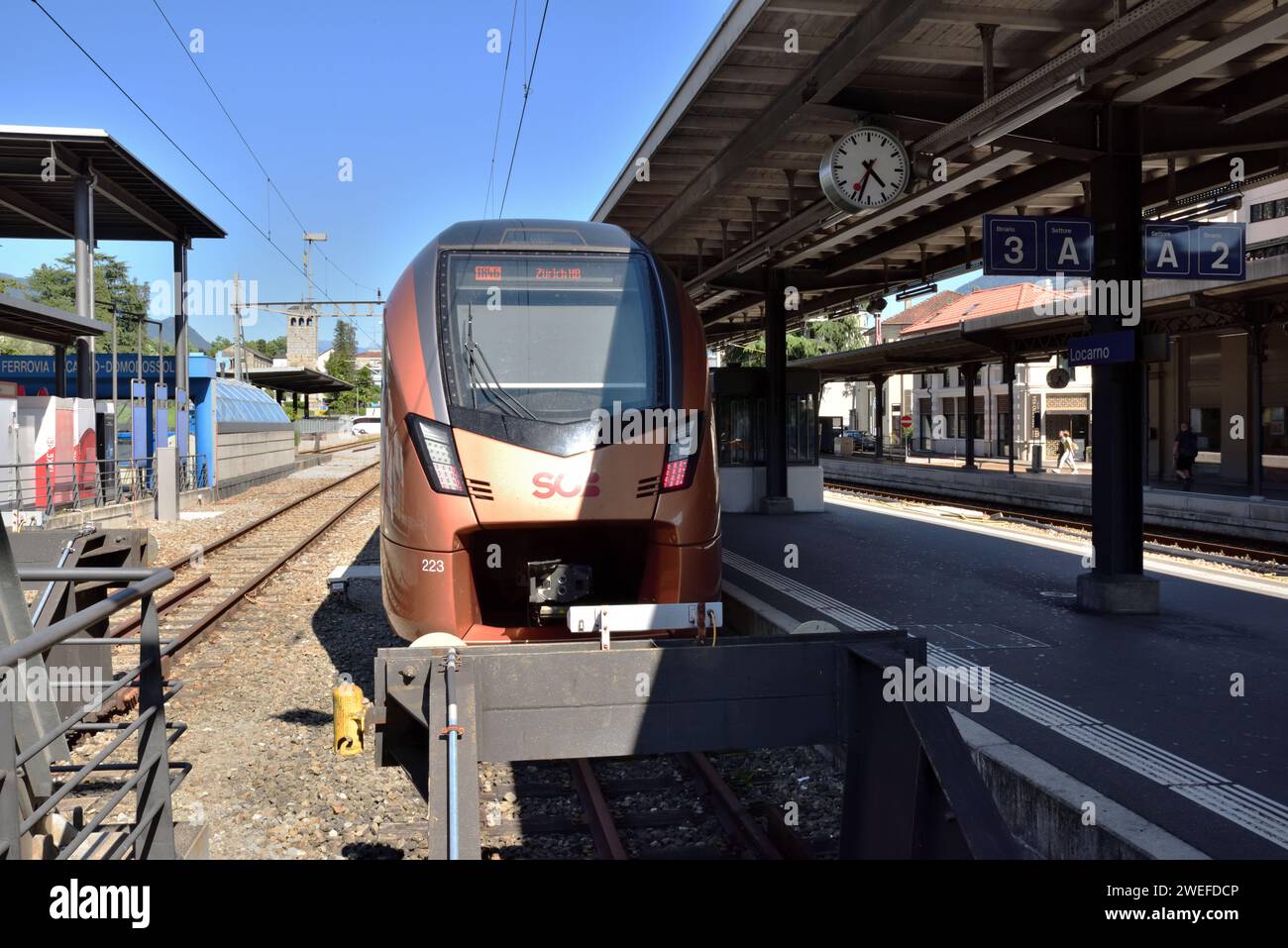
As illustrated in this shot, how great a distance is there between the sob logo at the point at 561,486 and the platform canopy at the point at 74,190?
53.2 feet

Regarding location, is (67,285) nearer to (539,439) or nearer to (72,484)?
(72,484)

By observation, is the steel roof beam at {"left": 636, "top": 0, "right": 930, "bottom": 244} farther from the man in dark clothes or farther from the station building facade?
the man in dark clothes

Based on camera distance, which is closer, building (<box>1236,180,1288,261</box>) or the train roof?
the train roof

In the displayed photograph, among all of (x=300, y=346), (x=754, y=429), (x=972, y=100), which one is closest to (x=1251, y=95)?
(x=972, y=100)

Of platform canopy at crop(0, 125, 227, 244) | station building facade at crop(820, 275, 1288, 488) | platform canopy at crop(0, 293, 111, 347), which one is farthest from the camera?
station building facade at crop(820, 275, 1288, 488)

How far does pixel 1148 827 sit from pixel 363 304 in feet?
117

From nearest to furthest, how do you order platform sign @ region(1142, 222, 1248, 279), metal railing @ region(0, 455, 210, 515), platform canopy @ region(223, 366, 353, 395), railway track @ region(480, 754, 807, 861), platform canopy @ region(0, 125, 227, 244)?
1. railway track @ region(480, 754, 807, 861)
2. platform sign @ region(1142, 222, 1248, 279)
3. metal railing @ region(0, 455, 210, 515)
4. platform canopy @ region(0, 125, 227, 244)
5. platform canopy @ region(223, 366, 353, 395)

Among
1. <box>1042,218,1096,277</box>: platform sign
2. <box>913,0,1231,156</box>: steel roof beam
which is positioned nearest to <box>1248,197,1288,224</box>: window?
<box>1042,218,1096,277</box>: platform sign

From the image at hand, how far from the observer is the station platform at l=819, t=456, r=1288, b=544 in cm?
1775

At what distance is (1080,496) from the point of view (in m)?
22.0

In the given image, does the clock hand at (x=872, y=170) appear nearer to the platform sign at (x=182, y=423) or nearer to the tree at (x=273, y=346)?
the platform sign at (x=182, y=423)

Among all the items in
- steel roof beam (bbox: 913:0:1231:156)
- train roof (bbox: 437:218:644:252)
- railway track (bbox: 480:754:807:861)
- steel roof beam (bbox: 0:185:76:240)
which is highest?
steel roof beam (bbox: 0:185:76:240)

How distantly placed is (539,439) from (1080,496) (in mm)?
18298
